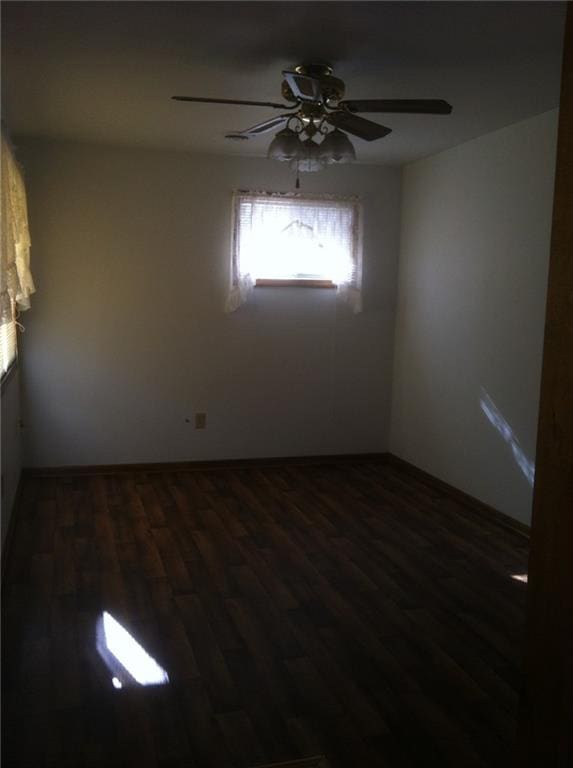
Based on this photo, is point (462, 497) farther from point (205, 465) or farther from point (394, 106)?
point (394, 106)

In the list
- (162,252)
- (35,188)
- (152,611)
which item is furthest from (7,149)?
(152,611)

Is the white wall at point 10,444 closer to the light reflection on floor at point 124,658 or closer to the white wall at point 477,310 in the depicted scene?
the light reflection on floor at point 124,658

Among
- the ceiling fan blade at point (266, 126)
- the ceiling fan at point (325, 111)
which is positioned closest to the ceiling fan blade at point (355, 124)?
the ceiling fan at point (325, 111)

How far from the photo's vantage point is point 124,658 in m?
2.52

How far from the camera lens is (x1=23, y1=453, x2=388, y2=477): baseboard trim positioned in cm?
486

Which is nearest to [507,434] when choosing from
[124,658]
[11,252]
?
[124,658]

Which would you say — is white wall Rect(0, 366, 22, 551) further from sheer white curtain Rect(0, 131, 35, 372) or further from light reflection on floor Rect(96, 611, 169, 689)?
light reflection on floor Rect(96, 611, 169, 689)

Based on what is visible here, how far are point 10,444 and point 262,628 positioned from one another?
200 cm

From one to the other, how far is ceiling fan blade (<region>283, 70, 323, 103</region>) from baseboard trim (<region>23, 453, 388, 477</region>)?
3.11 metres

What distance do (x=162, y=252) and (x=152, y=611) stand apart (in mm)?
2813

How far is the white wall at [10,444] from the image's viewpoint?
3.50 meters

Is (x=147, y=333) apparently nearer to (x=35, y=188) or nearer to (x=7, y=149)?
(x=35, y=188)

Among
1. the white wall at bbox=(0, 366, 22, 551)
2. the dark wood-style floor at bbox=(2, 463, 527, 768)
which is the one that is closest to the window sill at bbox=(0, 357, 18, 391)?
the white wall at bbox=(0, 366, 22, 551)

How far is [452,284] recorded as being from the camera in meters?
4.64
